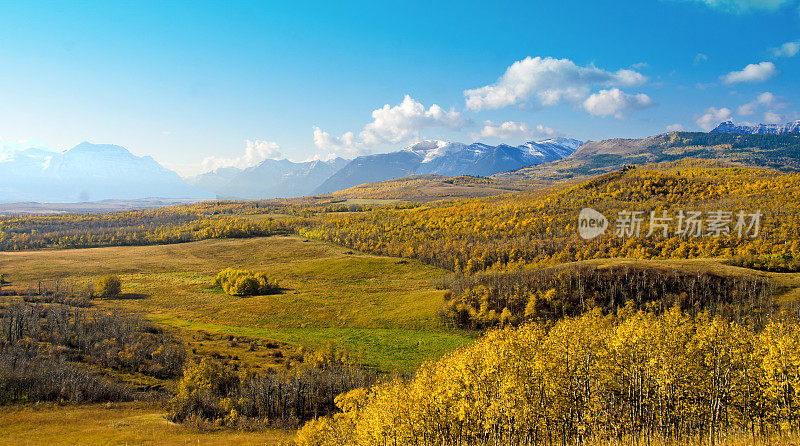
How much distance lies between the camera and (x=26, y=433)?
62.2 m

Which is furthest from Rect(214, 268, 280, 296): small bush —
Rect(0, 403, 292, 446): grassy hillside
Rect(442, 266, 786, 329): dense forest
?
Rect(0, 403, 292, 446): grassy hillside

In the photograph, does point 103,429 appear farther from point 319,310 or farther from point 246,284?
point 246,284

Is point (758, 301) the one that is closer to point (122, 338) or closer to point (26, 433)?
point (26, 433)

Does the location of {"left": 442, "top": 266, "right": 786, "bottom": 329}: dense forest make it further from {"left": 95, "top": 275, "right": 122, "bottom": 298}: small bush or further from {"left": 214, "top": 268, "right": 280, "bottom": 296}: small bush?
{"left": 95, "top": 275, "right": 122, "bottom": 298}: small bush

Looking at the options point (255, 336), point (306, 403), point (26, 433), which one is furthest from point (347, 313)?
point (26, 433)

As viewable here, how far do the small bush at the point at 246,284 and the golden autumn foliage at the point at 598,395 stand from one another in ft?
455

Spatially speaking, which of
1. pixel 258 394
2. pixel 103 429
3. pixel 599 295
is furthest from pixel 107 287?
pixel 599 295

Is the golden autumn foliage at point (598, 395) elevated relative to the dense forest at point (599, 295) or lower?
elevated

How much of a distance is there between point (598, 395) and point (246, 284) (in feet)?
510

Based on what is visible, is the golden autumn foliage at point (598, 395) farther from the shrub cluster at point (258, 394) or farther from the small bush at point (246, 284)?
the small bush at point (246, 284)

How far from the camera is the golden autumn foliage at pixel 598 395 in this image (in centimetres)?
4203

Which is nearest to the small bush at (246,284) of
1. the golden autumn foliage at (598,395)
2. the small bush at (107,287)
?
the small bush at (107,287)

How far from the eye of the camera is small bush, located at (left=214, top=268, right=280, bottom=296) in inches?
6850

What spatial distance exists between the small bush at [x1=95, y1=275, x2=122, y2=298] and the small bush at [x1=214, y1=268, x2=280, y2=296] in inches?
1584
